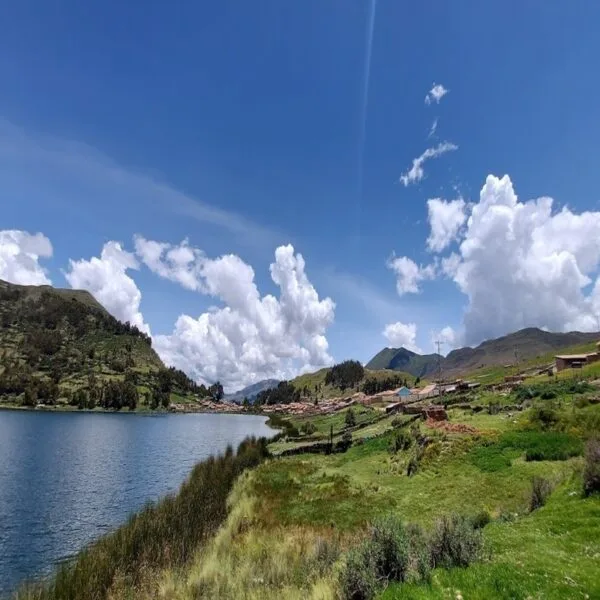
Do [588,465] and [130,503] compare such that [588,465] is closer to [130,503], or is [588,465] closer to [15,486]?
[130,503]

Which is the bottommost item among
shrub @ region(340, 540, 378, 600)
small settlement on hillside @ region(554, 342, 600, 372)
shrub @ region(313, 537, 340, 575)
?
shrub @ region(313, 537, 340, 575)

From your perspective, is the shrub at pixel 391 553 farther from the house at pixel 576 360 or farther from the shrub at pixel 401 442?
the house at pixel 576 360

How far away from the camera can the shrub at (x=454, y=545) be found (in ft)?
34.6

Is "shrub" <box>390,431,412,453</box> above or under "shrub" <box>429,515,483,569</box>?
above

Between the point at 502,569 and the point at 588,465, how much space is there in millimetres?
8455

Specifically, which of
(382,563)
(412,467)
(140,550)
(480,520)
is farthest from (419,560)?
(412,467)

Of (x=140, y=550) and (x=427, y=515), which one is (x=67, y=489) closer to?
(x=140, y=550)

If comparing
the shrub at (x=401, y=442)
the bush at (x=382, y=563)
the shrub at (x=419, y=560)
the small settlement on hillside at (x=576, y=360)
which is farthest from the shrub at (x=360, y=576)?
the small settlement on hillside at (x=576, y=360)

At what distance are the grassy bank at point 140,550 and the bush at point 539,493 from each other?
14158 mm

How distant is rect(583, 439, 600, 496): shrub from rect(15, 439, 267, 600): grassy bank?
49.2 feet

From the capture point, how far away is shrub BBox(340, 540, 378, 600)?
393 inches

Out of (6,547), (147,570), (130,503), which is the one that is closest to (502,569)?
(147,570)

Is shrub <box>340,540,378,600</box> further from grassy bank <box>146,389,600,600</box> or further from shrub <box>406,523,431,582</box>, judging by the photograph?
shrub <box>406,523,431,582</box>

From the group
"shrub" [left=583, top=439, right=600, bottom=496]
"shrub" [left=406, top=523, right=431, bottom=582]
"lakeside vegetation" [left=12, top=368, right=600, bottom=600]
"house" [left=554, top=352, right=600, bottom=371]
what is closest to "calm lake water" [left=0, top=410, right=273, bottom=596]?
"lakeside vegetation" [left=12, top=368, right=600, bottom=600]
